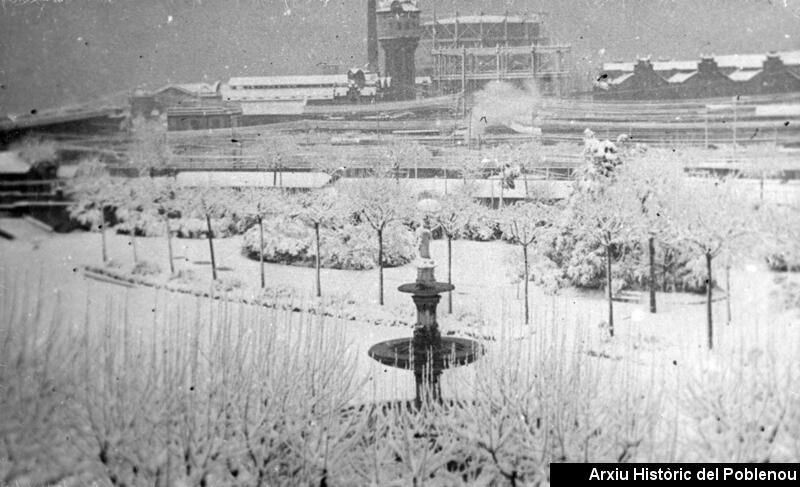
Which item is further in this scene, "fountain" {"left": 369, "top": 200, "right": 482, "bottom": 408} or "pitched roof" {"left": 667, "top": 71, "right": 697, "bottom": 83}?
"pitched roof" {"left": 667, "top": 71, "right": 697, "bottom": 83}

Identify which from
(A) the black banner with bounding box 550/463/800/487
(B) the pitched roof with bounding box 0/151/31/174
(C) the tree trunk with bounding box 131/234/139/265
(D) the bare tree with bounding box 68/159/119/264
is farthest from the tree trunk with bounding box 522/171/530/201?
(B) the pitched roof with bounding box 0/151/31/174

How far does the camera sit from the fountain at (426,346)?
579 centimetres

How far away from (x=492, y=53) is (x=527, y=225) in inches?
53.0

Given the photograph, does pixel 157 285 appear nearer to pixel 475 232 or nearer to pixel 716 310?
pixel 475 232

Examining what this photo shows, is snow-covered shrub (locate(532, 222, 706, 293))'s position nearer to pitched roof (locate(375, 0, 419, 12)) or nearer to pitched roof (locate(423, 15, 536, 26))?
pitched roof (locate(423, 15, 536, 26))

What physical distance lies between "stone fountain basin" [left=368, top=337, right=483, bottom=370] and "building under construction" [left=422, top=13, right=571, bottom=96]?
2.01m

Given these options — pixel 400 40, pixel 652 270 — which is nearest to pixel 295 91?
pixel 400 40

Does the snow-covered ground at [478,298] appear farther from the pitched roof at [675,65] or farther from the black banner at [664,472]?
the pitched roof at [675,65]

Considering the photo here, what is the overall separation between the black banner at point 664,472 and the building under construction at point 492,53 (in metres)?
2.80

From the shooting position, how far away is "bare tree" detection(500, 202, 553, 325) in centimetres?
630

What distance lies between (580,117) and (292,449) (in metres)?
3.23

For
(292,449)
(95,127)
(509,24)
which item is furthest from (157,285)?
(509,24)

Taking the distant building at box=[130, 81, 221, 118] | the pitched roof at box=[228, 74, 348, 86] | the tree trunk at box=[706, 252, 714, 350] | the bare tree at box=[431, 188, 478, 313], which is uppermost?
the pitched roof at box=[228, 74, 348, 86]

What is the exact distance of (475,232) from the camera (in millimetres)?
6422
